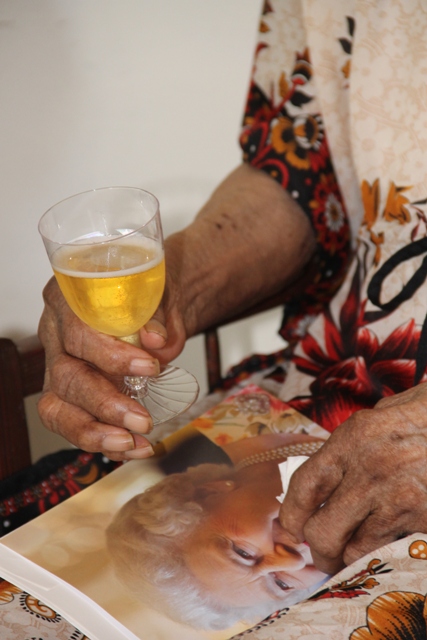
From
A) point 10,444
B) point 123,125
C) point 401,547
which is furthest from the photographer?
point 123,125

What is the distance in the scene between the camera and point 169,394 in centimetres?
69

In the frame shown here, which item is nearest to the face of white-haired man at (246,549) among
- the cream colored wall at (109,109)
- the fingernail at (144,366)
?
the fingernail at (144,366)

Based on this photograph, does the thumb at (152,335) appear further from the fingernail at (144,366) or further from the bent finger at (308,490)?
the bent finger at (308,490)

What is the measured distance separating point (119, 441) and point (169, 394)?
0.36 feet

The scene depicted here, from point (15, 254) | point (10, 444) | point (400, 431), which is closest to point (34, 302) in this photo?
point (15, 254)

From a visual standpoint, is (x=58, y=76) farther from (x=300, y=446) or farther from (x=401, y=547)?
(x=401, y=547)

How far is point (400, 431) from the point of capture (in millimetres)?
537

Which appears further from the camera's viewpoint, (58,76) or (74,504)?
(58,76)

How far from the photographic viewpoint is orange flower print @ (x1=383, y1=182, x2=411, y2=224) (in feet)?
2.38

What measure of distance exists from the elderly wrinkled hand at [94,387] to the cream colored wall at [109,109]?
0.54 feet

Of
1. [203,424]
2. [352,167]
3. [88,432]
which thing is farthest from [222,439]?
[352,167]

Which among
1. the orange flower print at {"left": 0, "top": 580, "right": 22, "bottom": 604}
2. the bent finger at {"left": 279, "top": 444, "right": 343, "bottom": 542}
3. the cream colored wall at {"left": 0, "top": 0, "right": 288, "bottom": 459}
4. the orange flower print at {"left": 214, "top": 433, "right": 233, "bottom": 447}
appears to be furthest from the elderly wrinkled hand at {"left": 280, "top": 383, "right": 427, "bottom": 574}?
the cream colored wall at {"left": 0, "top": 0, "right": 288, "bottom": 459}

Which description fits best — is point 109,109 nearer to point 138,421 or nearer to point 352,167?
point 352,167

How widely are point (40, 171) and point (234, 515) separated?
1.99ft
